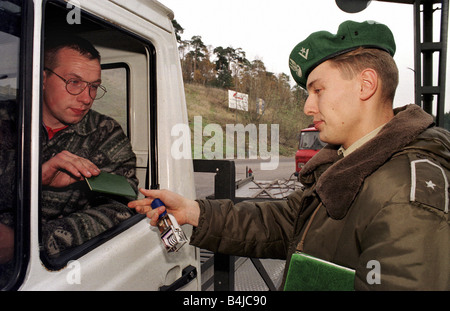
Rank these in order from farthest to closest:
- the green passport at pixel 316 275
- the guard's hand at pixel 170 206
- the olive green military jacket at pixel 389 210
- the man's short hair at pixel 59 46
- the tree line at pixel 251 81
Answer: the tree line at pixel 251 81 < the man's short hair at pixel 59 46 < the guard's hand at pixel 170 206 < the green passport at pixel 316 275 < the olive green military jacket at pixel 389 210

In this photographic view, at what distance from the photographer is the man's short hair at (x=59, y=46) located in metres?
1.69

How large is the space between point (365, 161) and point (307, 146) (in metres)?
13.9

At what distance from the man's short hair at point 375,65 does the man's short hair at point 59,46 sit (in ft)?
4.24

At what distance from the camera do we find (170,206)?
1624mm

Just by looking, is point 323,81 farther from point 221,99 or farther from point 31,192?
point 221,99

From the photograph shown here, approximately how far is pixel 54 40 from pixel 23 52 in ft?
2.68

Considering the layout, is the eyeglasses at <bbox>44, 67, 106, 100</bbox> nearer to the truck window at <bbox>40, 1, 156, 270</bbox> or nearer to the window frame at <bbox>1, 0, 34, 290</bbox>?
the truck window at <bbox>40, 1, 156, 270</bbox>

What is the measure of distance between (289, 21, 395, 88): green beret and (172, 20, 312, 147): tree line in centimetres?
5344

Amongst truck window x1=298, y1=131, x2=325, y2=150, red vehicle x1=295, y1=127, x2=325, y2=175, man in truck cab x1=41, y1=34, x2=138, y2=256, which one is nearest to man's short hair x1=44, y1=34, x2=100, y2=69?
man in truck cab x1=41, y1=34, x2=138, y2=256

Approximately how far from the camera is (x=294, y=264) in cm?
123

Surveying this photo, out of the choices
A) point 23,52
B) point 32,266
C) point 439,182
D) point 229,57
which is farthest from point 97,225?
point 229,57

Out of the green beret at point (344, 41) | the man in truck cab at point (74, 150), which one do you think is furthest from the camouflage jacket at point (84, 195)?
the green beret at point (344, 41)

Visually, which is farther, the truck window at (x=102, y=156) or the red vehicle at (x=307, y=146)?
the red vehicle at (x=307, y=146)

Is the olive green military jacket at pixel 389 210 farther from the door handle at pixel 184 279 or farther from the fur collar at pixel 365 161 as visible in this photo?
the door handle at pixel 184 279
